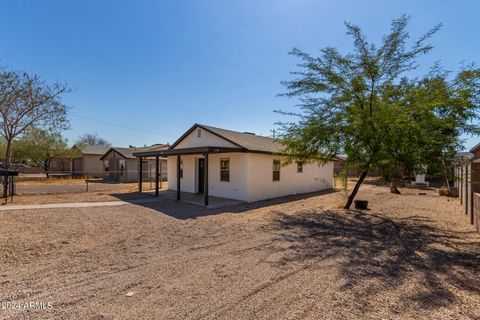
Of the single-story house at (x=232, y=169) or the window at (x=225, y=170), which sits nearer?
the single-story house at (x=232, y=169)

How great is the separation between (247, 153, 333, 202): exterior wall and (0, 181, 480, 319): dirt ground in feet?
15.2

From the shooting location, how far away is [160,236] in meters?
6.74

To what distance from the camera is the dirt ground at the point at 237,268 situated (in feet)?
10.9

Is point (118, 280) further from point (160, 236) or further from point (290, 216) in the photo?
point (290, 216)

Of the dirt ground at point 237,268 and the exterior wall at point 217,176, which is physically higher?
the exterior wall at point 217,176

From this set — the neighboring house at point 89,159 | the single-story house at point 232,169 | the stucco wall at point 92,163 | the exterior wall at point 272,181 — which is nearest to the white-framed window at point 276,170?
the single-story house at point 232,169

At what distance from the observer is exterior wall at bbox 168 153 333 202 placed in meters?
13.1

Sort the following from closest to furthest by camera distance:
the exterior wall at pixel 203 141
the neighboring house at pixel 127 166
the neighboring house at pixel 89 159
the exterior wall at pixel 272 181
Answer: the exterior wall at pixel 272 181, the exterior wall at pixel 203 141, the neighboring house at pixel 127 166, the neighboring house at pixel 89 159

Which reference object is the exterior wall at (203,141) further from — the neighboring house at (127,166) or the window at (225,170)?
the neighboring house at (127,166)

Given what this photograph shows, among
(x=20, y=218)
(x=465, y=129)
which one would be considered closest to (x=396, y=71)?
(x=465, y=129)

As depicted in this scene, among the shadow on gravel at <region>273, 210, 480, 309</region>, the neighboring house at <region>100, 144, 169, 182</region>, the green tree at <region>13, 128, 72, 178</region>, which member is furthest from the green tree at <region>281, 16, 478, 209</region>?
the green tree at <region>13, 128, 72, 178</region>

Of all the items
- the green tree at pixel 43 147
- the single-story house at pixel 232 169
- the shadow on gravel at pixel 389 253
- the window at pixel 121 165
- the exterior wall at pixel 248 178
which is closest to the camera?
the shadow on gravel at pixel 389 253

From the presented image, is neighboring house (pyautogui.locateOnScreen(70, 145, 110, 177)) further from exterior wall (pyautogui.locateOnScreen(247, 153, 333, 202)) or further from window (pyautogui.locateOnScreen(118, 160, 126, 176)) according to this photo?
exterior wall (pyautogui.locateOnScreen(247, 153, 333, 202))

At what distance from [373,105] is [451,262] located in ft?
17.7
